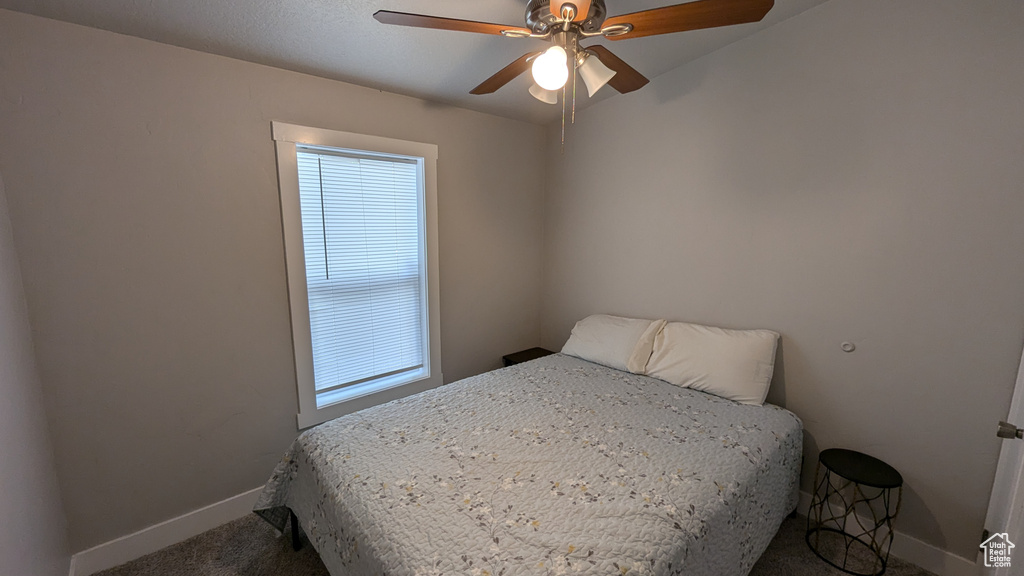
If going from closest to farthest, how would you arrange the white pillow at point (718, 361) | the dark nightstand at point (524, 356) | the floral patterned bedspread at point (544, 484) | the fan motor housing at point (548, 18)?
the floral patterned bedspread at point (544, 484)
the fan motor housing at point (548, 18)
the white pillow at point (718, 361)
the dark nightstand at point (524, 356)

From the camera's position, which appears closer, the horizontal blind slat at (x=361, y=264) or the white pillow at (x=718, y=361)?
the white pillow at (x=718, y=361)

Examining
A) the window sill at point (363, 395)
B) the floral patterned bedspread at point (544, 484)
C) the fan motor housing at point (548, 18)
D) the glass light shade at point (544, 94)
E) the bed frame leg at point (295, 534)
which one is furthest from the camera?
the window sill at point (363, 395)

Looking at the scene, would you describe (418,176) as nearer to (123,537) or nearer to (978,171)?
(123,537)

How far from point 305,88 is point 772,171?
2.47 metres

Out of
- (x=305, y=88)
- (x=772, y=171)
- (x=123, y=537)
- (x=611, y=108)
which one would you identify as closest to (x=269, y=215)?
(x=305, y=88)

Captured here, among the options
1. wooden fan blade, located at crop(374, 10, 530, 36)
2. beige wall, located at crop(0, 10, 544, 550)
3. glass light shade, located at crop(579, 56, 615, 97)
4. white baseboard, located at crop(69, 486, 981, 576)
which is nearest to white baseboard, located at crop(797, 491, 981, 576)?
white baseboard, located at crop(69, 486, 981, 576)

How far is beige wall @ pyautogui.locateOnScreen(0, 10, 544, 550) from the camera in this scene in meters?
1.48

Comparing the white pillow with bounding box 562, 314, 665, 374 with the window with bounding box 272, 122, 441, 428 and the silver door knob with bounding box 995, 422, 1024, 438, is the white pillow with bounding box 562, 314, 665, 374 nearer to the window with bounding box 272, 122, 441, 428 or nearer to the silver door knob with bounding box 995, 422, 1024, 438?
the window with bounding box 272, 122, 441, 428

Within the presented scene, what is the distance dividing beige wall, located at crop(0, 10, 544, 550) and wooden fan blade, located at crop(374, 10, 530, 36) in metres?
1.10

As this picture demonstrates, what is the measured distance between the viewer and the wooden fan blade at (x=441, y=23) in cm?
116

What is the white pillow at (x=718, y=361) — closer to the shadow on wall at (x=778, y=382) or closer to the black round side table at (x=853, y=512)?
the shadow on wall at (x=778, y=382)

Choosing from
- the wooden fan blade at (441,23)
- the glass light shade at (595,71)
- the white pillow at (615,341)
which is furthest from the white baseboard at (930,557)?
the wooden fan blade at (441,23)

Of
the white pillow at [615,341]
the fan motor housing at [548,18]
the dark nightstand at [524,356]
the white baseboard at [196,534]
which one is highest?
the fan motor housing at [548,18]

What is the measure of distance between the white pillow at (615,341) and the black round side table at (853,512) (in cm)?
93
